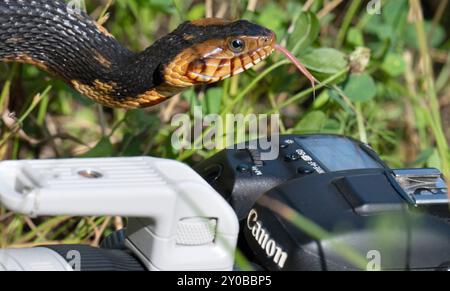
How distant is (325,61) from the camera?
1.93 metres

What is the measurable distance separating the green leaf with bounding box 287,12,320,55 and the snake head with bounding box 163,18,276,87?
18cm

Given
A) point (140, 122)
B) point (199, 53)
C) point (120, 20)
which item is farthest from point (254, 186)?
point (120, 20)

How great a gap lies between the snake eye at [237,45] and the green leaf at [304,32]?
225mm

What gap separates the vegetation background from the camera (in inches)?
Answer: 76.0

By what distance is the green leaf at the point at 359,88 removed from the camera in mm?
2010

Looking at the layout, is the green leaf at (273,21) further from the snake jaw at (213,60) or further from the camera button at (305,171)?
the camera button at (305,171)

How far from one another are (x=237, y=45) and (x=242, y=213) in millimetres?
533

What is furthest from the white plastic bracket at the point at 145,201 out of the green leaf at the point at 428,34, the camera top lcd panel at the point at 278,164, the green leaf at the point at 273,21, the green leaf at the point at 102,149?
the green leaf at the point at 428,34

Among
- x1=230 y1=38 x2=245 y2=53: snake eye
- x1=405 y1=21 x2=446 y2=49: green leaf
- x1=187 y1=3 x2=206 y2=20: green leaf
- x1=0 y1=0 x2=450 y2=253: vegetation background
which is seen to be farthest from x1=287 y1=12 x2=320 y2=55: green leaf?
x1=405 y1=21 x2=446 y2=49: green leaf

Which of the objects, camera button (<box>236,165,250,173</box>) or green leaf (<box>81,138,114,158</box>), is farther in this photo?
green leaf (<box>81,138,114,158</box>)

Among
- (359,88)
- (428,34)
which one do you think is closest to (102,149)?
(359,88)

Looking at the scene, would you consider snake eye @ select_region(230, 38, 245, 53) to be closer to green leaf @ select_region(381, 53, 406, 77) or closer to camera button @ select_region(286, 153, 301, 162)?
camera button @ select_region(286, 153, 301, 162)
